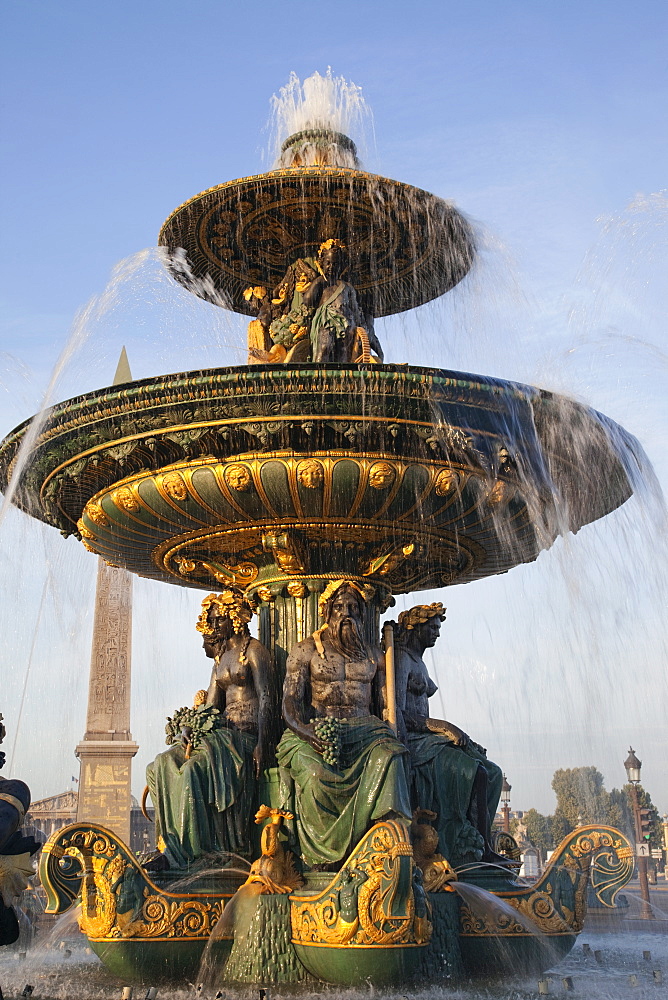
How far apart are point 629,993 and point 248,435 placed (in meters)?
4.57

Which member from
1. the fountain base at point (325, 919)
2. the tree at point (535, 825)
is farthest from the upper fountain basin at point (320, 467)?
the tree at point (535, 825)

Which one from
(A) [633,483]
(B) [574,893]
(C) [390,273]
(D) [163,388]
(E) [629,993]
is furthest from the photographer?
(C) [390,273]

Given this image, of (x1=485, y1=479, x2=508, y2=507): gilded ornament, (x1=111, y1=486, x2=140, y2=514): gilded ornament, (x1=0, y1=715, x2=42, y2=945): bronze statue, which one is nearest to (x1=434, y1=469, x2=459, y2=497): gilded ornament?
(x1=485, y1=479, x2=508, y2=507): gilded ornament

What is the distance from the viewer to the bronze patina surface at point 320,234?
9891 millimetres

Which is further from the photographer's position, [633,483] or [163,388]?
[633,483]

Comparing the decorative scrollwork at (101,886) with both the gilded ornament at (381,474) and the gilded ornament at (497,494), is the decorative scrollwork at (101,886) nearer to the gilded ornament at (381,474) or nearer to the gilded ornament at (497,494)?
the gilded ornament at (381,474)

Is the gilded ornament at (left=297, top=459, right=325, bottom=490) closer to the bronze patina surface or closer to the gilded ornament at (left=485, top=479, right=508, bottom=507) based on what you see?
the gilded ornament at (left=485, top=479, right=508, bottom=507)

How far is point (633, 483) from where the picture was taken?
29.6 feet

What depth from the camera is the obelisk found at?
3241cm

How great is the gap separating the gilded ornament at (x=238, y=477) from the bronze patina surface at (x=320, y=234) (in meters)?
2.92

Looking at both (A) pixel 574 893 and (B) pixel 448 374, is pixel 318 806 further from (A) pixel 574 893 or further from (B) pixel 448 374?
(B) pixel 448 374

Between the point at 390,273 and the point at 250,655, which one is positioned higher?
the point at 390,273

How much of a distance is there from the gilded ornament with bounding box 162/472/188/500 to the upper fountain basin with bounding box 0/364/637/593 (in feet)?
0.04

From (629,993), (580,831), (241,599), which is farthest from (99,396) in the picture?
(629,993)
